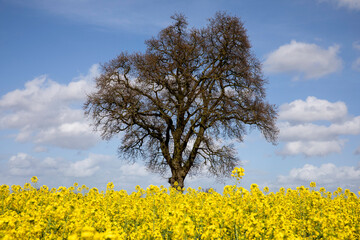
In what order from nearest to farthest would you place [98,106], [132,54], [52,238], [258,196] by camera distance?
[52,238] < [258,196] < [98,106] < [132,54]

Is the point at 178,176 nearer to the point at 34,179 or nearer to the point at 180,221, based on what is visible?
the point at 34,179

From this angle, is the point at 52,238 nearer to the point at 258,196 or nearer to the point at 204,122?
the point at 258,196


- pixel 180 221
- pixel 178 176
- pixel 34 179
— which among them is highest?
pixel 178 176

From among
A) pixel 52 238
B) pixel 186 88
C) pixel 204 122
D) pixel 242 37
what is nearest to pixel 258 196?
pixel 52 238

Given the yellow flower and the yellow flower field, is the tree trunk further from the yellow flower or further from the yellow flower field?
the yellow flower

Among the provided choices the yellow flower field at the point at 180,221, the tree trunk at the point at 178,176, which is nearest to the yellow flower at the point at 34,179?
the yellow flower field at the point at 180,221

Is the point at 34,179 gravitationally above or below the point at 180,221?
above

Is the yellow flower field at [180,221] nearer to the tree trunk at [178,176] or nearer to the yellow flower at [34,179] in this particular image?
the yellow flower at [34,179]

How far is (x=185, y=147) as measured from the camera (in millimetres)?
20547

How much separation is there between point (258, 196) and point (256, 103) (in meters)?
13.3

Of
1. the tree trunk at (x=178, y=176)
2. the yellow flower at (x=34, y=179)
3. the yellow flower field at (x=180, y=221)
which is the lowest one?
the yellow flower field at (x=180, y=221)

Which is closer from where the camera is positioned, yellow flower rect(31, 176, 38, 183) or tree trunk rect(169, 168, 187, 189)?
yellow flower rect(31, 176, 38, 183)

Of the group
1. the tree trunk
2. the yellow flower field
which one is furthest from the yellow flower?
the tree trunk

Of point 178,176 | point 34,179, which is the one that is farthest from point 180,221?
point 178,176
